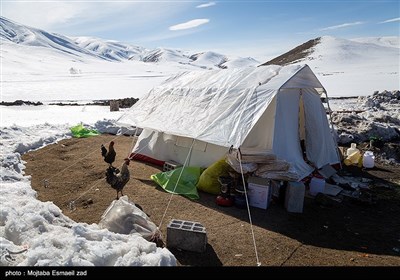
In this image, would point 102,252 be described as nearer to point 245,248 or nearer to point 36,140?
point 245,248

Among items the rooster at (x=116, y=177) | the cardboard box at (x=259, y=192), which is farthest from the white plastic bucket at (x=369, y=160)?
the rooster at (x=116, y=177)

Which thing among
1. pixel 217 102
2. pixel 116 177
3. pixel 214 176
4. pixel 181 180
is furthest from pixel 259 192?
pixel 116 177

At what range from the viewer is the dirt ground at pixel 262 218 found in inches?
210

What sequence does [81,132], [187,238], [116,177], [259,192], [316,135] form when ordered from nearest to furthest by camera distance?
[187,238]
[116,177]
[259,192]
[316,135]
[81,132]

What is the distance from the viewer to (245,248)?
219 inches

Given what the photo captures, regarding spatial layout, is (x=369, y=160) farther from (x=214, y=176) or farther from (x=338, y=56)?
(x=338, y=56)

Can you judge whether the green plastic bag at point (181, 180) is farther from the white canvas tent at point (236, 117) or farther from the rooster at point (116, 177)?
the rooster at point (116, 177)

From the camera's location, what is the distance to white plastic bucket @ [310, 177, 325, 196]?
7988 mm

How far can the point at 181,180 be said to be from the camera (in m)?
8.23

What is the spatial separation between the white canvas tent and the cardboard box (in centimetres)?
87

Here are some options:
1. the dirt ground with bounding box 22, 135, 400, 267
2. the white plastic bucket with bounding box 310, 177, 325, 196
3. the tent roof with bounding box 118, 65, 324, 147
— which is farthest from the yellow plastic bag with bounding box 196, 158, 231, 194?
the white plastic bucket with bounding box 310, 177, 325, 196

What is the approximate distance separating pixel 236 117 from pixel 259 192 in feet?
6.31

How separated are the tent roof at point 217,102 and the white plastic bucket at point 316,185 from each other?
2218 mm

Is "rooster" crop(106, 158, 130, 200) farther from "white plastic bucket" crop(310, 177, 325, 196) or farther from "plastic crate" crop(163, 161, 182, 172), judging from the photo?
"white plastic bucket" crop(310, 177, 325, 196)
